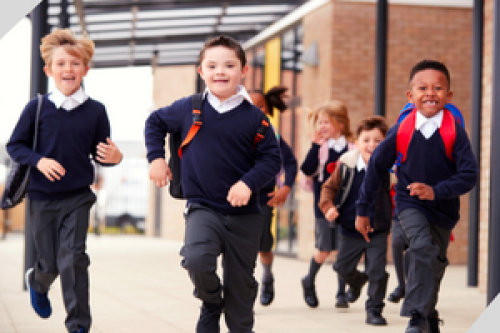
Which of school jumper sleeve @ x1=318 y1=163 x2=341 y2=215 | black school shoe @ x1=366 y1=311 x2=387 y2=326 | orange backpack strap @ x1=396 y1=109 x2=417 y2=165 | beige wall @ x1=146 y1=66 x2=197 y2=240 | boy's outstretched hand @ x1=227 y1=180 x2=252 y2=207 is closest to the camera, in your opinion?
boy's outstretched hand @ x1=227 y1=180 x2=252 y2=207

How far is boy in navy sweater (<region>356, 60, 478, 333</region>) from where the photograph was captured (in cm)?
403

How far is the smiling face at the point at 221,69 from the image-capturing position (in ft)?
11.9

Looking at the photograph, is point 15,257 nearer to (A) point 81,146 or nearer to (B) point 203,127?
(A) point 81,146

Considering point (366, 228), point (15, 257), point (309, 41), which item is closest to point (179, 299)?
point (366, 228)

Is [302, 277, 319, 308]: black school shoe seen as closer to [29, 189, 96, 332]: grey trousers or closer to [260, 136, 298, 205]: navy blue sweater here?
[260, 136, 298, 205]: navy blue sweater

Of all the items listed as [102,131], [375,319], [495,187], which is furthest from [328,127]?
[102,131]

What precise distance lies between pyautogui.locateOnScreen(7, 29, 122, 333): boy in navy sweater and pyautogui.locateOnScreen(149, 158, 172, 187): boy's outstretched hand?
75 cm

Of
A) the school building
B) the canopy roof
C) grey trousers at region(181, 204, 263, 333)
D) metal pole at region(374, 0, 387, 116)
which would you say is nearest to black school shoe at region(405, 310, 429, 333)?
grey trousers at region(181, 204, 263, 333)

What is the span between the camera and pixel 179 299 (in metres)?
6.72

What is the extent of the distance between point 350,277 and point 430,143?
77.7 inches

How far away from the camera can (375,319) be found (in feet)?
17.2

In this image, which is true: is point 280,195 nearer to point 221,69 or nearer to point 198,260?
point 221,69

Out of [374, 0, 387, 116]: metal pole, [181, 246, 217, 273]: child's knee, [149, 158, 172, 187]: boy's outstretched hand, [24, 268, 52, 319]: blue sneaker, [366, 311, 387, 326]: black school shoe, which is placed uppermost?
[374, 0, 387, 116]: metal pole

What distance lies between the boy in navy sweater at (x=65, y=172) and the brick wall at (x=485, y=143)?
4.97 metres
